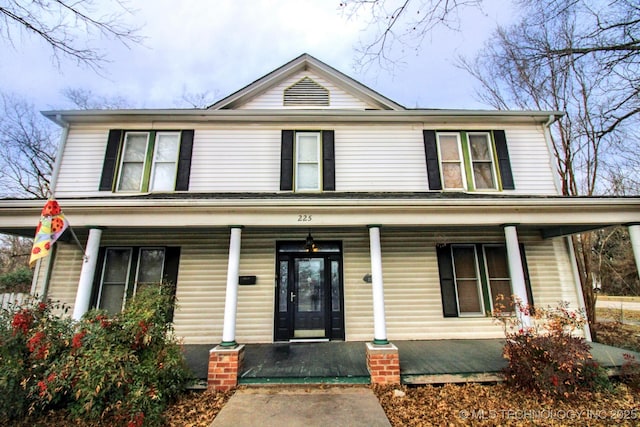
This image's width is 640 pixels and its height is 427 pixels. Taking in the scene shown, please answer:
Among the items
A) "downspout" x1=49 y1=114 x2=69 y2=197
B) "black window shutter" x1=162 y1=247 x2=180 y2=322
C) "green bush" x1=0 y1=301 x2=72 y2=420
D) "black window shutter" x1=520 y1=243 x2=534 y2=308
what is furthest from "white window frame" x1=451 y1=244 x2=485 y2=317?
"downspout" x1=49 y1=114 x2=69 y2=197

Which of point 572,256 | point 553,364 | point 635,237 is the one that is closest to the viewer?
point 553,364

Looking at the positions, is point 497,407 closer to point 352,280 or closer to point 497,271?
point 352,280

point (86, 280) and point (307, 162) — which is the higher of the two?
point (307, 162)

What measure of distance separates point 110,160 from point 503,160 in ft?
30.2

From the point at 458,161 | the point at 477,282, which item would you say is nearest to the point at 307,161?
the point at 458,161

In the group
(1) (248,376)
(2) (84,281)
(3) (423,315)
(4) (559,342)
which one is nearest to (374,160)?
(3) (423,315)

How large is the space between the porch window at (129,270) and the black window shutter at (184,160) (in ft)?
4.84

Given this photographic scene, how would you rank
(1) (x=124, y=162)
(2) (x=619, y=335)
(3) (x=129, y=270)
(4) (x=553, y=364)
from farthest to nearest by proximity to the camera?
(2) (x=619, y=335) < (1) (x=124, y=162) < (3) (x=129, y=270) < (4) (x=553, y=364)

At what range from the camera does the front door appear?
6074 mm

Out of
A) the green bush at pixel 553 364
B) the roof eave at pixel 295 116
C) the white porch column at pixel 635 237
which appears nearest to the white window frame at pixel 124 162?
the roof eave at pixel 295 116

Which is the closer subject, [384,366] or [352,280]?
[384,366]

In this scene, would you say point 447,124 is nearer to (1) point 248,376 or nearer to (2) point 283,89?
(2) point 283,89

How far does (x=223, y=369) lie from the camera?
4.21 metres

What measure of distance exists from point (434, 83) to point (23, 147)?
66.3 feet
